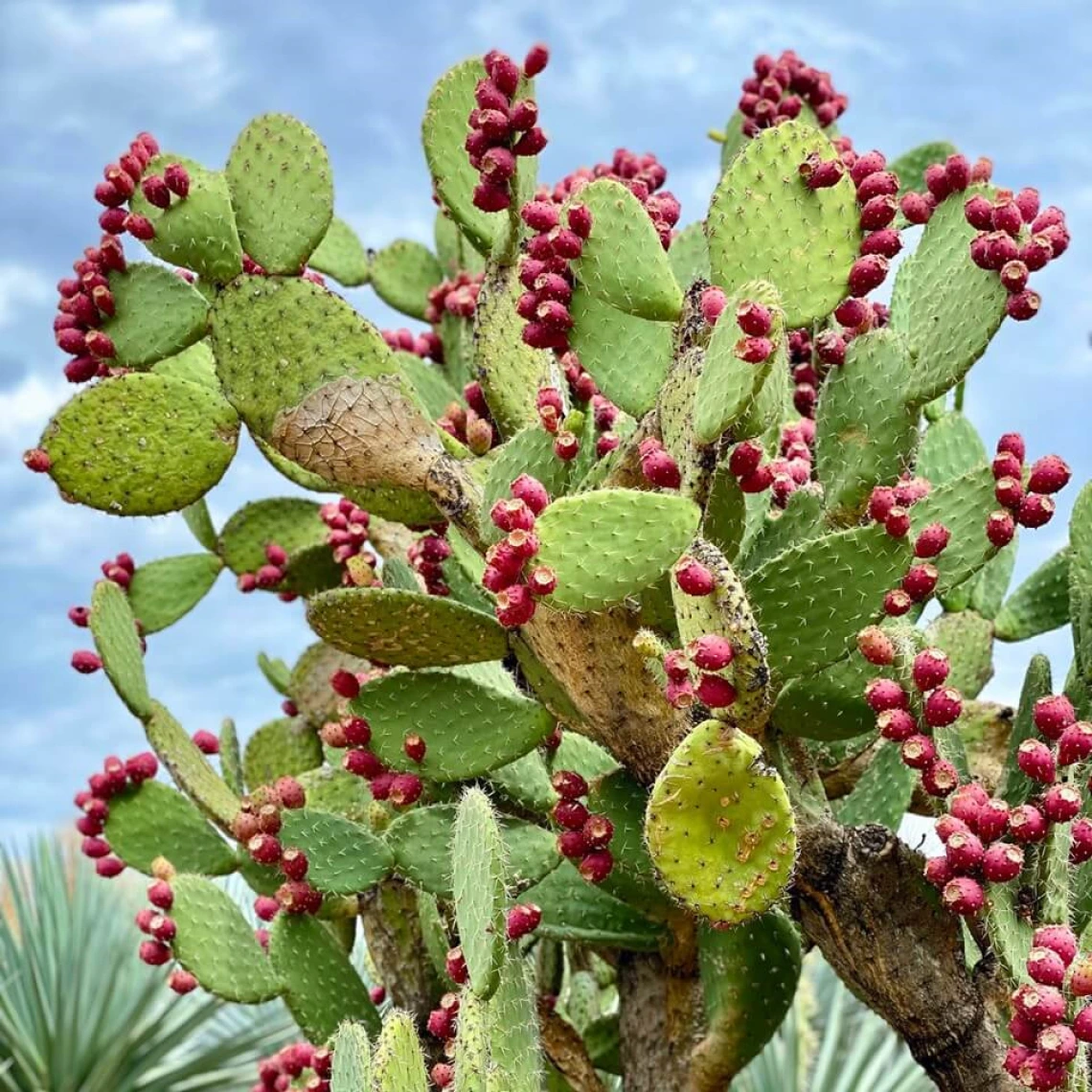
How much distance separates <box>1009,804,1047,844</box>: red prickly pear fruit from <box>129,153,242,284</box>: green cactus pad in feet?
3.91

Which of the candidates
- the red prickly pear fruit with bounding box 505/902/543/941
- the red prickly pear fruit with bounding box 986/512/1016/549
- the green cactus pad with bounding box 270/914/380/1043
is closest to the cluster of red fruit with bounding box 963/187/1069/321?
the red prickly pear fruit with bounding box 986/512/1016/549

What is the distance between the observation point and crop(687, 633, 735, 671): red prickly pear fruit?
59.0 inches

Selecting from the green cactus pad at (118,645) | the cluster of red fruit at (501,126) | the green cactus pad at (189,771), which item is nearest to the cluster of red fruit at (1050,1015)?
the cluster of red fruit at (501,126)

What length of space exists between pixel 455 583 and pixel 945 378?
763 mm

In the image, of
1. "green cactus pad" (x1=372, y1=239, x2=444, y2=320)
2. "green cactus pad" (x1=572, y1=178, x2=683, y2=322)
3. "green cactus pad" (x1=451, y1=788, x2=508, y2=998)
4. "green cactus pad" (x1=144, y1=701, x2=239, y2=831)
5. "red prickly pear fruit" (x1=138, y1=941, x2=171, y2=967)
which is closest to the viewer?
"green cactus pad" (x1=451, y1=788, x2=508, y2=998)

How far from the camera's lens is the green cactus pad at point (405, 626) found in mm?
1857

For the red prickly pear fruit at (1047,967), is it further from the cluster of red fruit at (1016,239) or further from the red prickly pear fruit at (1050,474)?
the cluster of red fruit at (1016,239)

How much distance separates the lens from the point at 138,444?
224 centimetres

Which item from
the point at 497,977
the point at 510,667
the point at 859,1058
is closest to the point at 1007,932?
the point at 497,977

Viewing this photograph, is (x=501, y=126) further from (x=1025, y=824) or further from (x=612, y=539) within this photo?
(x=1025, y=824)

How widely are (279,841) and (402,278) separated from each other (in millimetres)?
1441

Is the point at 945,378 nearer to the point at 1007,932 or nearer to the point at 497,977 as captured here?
the point at 1007,932

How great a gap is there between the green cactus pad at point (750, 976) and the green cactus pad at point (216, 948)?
26.0 inches

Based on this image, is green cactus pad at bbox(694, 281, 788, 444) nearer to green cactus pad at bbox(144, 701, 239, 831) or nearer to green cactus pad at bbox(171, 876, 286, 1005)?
green cactus pad at bbox(171, 876, 286, 1005)
